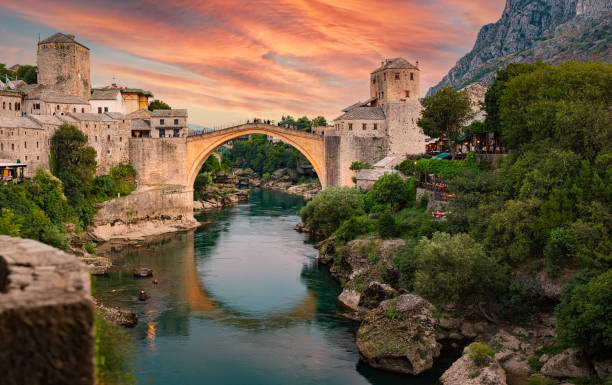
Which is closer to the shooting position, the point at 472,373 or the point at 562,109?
the point at 472,373

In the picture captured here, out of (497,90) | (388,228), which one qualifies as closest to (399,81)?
(497,90)

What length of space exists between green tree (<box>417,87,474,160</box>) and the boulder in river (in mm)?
18402

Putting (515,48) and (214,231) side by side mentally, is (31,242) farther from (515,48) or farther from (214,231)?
(515,48)

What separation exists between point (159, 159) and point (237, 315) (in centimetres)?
2405

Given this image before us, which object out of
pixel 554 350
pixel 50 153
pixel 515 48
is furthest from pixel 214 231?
pixel 515 48

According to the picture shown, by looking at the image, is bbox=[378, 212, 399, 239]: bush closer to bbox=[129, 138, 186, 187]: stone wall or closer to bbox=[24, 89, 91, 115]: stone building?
bbox=[129, 138, 186, 187]: stone wall

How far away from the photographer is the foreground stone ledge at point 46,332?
4922 millimetres

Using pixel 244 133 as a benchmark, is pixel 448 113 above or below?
below

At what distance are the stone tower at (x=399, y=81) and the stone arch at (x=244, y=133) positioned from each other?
6731 mm

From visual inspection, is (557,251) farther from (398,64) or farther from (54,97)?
(54,97)

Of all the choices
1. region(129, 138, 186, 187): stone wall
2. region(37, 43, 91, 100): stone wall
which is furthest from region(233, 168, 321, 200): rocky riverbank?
region(37, 43, 91, 100): stone wall

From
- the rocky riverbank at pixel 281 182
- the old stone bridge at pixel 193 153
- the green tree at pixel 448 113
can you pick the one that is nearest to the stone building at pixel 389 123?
the old stone bridge at pixel 193 153

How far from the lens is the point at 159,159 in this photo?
4256 cm

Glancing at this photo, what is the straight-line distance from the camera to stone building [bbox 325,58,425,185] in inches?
1615
